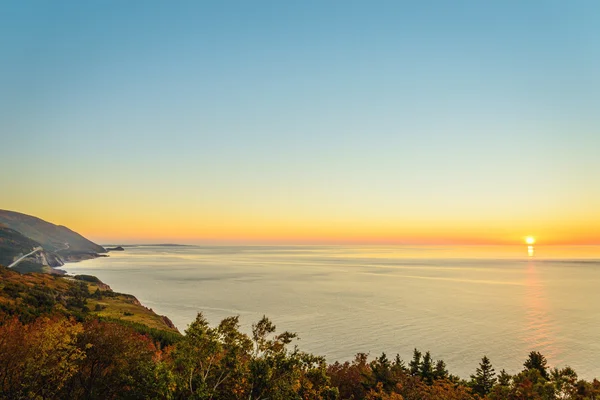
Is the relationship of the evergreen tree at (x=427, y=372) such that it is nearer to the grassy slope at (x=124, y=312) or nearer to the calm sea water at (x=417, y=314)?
the calm sea water at (x=417, y=314)

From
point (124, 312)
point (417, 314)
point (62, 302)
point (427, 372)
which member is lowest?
point (417, 314)

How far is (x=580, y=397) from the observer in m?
30.6

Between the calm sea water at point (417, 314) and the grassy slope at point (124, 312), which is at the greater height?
the grassy slope at point (124, 312)

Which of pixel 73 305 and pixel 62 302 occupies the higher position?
pixel 62 302

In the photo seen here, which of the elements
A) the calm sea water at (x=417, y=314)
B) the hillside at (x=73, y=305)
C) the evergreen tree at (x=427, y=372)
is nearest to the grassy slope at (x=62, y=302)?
the hillside at (x=73, y=305)

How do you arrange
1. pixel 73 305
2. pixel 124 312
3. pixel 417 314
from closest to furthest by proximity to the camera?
pixel 73 305
pixel 124 312
pixel 417 314

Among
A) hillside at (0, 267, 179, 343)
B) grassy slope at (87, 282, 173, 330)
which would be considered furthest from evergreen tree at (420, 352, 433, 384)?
grassy slope at (87, 282, 173, 330)

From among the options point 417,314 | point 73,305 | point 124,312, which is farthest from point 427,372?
point 73,305

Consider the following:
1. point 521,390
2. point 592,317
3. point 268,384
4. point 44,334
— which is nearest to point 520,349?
point 592,317

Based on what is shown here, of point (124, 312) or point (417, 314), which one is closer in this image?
point (124, 312)

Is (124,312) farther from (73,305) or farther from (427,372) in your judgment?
(427,372)

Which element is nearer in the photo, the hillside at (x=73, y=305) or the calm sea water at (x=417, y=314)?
the hillside at (x=73, y=305)

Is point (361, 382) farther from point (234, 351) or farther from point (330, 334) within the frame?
point (330, 334)

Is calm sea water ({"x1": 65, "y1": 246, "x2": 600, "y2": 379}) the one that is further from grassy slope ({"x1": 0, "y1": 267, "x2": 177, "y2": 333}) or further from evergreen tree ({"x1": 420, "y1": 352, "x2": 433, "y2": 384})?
evergreen tree ({"x1": 420, "y1": 352, "x2": 433, "y2": 384})
